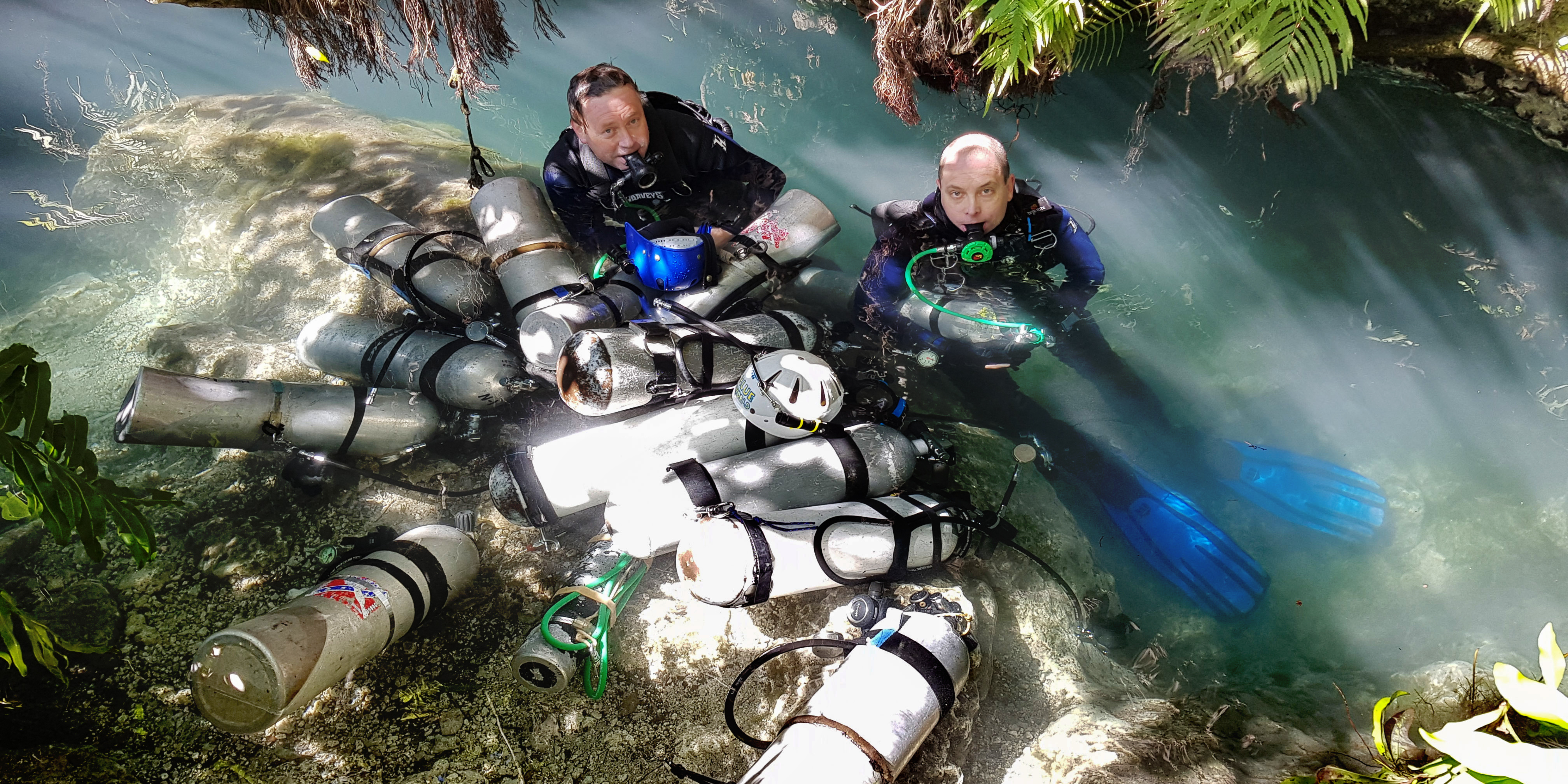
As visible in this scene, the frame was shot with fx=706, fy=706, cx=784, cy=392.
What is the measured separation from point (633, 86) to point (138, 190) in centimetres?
578

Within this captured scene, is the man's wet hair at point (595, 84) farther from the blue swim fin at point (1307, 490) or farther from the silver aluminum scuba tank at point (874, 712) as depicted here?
the blue swim fin at point (1307, 490)

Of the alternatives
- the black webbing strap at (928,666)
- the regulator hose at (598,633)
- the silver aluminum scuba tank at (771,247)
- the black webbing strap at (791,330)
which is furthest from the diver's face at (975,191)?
the regulator hose at (598,633)

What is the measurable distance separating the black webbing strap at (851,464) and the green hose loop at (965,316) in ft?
4.62

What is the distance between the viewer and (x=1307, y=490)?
168 inches

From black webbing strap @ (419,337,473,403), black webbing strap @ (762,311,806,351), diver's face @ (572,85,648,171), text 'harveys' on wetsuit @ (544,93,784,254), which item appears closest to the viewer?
black webbing strap @ (419,337,473,403)

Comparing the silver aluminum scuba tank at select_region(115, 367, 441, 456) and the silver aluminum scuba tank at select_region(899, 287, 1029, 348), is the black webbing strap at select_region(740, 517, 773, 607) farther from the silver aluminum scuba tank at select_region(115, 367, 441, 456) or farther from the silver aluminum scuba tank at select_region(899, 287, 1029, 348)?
the silver aluminum scuba tank at select_region(115, 367, 441, 456)

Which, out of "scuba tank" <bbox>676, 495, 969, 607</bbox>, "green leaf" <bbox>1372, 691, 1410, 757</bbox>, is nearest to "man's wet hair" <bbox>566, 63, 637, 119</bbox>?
"scuba tank" <bbox>676, 495, 969, 607</bbox>

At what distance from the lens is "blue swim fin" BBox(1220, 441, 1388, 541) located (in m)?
4.11

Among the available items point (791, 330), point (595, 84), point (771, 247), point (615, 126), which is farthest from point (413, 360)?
point (771, 247)

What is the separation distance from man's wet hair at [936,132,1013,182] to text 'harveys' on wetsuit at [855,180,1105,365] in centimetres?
31

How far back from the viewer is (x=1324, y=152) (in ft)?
17.0

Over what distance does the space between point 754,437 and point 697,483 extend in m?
0.57

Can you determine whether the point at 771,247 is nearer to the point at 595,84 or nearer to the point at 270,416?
the point at 595,84

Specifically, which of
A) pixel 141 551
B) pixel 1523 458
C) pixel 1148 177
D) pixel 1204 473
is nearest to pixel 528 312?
pixel 141 551
